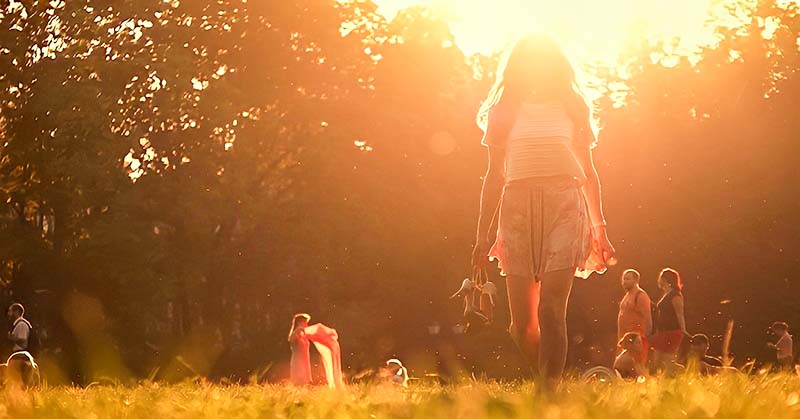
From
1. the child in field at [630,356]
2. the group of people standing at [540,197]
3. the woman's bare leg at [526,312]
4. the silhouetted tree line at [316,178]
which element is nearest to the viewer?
the group of people standing at [540,197]

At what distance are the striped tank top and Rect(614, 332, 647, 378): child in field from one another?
715 cm

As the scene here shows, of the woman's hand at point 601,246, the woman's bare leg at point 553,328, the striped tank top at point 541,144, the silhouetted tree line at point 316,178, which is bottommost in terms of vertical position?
the silhouetted tree line at point 316,178

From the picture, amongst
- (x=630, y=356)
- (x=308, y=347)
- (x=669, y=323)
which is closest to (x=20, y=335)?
(x=308, y=347)

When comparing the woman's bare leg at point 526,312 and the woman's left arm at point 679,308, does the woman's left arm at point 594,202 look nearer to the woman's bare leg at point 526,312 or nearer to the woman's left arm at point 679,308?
the woman's bare leg at point 526,312

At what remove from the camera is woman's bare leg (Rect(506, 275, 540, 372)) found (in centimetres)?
735

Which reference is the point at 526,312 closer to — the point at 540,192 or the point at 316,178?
the point at 540,192

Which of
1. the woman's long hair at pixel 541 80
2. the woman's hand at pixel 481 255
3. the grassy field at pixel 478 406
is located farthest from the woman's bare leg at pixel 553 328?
the grassy field at pixel 478 406

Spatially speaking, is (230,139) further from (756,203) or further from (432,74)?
(756,203)

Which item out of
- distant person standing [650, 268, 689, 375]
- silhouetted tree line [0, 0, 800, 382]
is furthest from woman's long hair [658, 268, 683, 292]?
silhouetted tree line [0, 0, 800, 382]

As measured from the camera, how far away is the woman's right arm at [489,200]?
761 cm

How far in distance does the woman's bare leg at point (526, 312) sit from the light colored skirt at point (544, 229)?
A: 55 mm

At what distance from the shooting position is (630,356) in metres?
15.2

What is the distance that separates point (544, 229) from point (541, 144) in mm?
469

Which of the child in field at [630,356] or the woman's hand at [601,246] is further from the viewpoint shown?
the child in field at [630,356]
